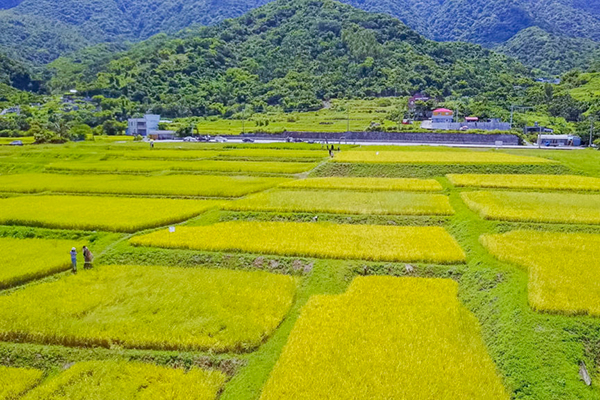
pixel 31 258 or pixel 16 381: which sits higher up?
pixel 31 258

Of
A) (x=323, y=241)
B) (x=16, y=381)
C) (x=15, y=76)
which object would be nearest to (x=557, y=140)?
(x=323, y=241)

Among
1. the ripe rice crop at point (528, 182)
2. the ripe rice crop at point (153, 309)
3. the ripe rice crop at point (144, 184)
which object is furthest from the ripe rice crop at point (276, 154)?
the ripe rice crop at point (153, 309)

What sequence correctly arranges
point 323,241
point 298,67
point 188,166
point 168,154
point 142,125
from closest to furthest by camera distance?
point 323,241
point 188,166
point 168,154
point 142,125
point 298,67

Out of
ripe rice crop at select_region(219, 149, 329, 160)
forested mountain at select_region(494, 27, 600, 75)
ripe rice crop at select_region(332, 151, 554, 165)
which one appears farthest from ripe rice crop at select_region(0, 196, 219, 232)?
forested mountain at select_region(494, 27, 600, 75)

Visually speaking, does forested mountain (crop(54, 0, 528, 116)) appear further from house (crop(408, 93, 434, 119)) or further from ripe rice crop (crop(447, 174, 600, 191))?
ripe rice crop (crop(447, 174, 600, 191))

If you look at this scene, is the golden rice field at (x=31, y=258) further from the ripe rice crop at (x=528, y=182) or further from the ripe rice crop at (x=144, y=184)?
the ripe rice crop at (x=528, y=182)

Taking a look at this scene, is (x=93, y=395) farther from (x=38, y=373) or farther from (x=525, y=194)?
(x=525, y=194)

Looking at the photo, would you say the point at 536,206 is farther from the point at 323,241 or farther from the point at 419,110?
the point at 419,110
